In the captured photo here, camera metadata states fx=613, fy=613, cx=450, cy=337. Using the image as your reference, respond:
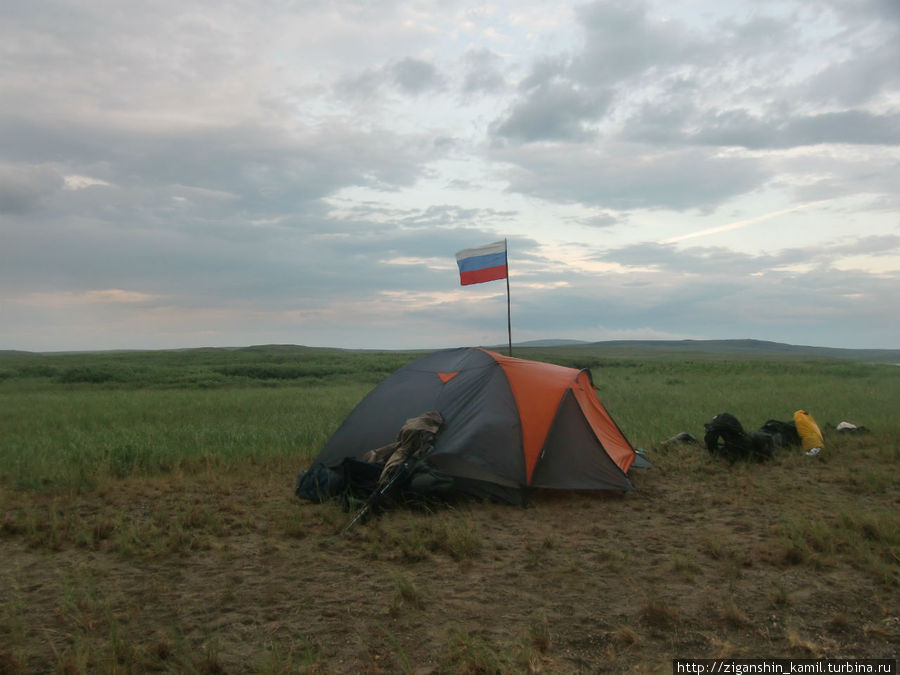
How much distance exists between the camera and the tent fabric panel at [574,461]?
8219 mm

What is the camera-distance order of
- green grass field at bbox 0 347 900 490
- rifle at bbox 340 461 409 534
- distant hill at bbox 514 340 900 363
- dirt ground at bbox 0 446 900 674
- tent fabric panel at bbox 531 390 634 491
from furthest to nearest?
distant hill at bbox 514 340 900 363 < green grass field at bbox 0 347 900 490 < tent fabric panel at bbox 531 390 634 491 < rifle at bbox 340 461 409 534 < dirt ground at bbox 0 446 900 674

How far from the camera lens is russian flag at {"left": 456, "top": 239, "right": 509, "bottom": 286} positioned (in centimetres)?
1195

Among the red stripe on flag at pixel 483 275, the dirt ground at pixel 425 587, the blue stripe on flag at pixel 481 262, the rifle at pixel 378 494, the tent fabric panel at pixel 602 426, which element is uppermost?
the blue stripe on flag at pixel 481 262

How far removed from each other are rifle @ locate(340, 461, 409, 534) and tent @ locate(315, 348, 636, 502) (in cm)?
59

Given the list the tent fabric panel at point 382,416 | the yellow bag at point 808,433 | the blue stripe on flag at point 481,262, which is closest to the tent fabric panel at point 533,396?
the tent fabric panel at point 382,416

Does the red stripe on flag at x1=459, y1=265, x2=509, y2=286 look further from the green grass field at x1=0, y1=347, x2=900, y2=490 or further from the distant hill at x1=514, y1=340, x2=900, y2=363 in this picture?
the distant hill at x1=514, y1=340, x2=900, y2=363

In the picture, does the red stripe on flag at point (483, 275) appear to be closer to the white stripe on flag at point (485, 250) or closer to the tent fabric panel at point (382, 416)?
the white stripe on flag at point (485, 250)

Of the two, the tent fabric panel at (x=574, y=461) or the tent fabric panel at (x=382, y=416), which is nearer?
the tent fabric panel at (x=574, y=461)

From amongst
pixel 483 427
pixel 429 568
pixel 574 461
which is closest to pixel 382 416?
pixel 483 427

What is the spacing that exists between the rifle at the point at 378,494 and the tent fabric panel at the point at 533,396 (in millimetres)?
1670

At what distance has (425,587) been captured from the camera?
16.9 feet

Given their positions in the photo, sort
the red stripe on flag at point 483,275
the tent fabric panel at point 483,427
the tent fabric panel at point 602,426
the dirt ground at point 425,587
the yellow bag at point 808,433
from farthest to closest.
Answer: the red stripe on flag at point 483,275, the yellow bag at point 808,433, the tent fabric panel at point 602,426, the tent fabric panel at point 483,427, the dirt ground at point 425,587

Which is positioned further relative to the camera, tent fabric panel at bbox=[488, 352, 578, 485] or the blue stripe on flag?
the blue stripe on flag

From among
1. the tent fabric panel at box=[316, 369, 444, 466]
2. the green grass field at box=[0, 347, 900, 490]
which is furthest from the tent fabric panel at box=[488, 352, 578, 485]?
the green grass field at box=[0, 347, 900, 490]
